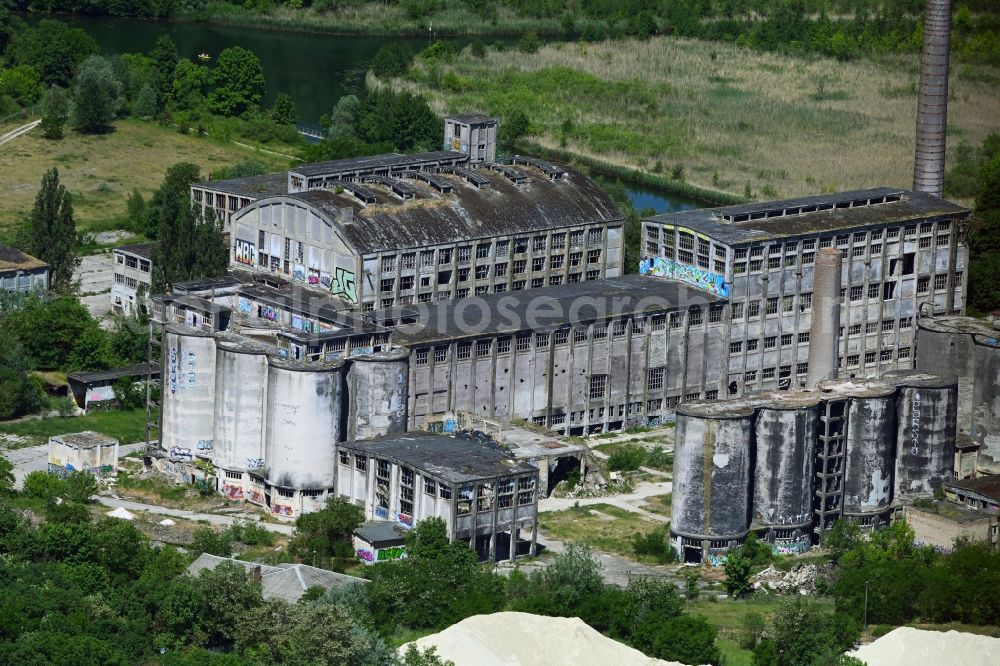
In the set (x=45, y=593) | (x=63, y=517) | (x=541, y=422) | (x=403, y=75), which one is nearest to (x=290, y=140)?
(x=403, y=75)

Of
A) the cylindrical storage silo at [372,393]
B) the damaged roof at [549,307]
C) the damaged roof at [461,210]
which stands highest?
the damaged roof at [461,210]


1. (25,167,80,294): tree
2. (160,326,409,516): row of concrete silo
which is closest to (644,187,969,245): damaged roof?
(160,326,409,516): row of concrete silo

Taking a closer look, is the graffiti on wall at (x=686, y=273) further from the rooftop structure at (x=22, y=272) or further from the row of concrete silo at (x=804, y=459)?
the rooftop structure at (x=22, y=272)

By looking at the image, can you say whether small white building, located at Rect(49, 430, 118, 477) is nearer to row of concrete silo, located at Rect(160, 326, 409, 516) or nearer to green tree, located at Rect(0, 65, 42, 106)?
row of concrete silo, located at Rect(160, 326, 409, 516)

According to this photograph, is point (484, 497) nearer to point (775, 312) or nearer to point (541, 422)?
point (541, 422)

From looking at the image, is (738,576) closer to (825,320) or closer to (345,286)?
(825,320)

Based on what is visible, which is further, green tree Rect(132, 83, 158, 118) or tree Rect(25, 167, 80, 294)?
green tree Rect(132, 83, 158, 118)

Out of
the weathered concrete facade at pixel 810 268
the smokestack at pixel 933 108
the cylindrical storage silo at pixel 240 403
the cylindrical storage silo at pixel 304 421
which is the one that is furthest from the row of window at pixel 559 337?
the smokestack at pixel 933 108
